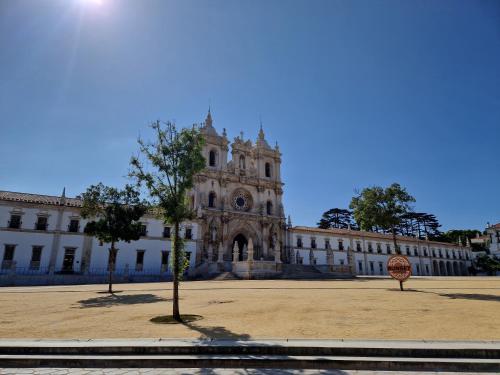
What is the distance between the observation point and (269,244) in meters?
48.6

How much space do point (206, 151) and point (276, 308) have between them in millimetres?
39240

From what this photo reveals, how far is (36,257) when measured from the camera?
33.4m

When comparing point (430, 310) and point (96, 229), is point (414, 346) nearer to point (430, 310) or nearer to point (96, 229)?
point (430, 310)

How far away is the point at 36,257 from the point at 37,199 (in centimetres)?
683

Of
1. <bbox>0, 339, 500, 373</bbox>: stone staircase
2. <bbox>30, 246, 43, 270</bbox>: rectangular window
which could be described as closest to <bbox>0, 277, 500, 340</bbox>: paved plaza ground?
<bbox>0, 339, 500, 373</bbox>: stone staircase

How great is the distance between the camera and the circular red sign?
18.6m

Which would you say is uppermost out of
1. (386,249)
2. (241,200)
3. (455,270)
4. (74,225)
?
(241,200)

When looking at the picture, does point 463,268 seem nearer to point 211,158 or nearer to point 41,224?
point 211,158

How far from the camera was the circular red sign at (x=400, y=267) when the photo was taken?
18.6 m

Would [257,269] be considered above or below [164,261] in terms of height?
below

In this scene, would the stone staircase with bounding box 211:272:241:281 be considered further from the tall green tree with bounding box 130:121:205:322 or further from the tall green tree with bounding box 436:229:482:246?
the tall green tree with bounding box 436:229:482:246

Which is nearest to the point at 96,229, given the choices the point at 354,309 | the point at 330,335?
the point at 354,309

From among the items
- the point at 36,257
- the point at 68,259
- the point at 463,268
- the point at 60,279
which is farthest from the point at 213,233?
the point at 463,268

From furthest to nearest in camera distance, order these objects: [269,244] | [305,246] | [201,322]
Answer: [305,246] < [269,244] < [201,322]
